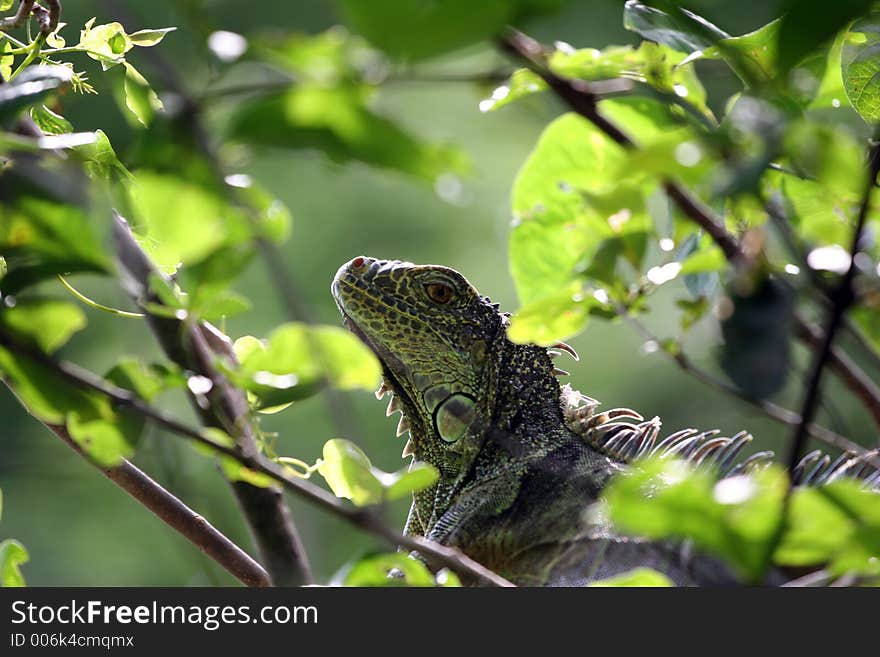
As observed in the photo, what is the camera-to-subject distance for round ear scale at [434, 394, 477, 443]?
6.47ft

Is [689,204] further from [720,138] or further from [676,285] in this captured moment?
[676,285]

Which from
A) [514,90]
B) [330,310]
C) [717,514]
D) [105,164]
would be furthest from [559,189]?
[330,310]

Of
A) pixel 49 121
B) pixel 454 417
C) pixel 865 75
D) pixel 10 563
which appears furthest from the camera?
pixel 454 417

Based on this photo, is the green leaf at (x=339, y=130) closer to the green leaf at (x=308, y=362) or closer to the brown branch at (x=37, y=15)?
the green leaf at (x=308, y=362)

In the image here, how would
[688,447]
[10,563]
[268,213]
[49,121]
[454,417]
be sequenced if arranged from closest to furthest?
[268,213], [10,563], [49,121], [688,447], [454,417]

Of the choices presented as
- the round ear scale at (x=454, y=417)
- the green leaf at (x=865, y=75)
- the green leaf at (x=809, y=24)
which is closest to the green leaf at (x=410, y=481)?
the green leaf at (x=809, y=24)

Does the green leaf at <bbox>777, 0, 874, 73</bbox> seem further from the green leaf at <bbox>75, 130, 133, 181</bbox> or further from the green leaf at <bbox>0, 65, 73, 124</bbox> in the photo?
the green leaf at <bbox>75, 130, 133, 181</bbox>

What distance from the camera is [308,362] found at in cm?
78

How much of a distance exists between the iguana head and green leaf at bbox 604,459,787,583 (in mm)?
1355

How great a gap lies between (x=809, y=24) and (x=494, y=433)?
1206 mm

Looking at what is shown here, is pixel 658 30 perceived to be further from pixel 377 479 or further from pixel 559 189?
pixel 377 479

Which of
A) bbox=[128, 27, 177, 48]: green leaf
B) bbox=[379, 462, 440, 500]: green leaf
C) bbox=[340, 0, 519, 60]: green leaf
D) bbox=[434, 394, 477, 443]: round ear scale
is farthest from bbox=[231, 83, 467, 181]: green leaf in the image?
bbox=[434, 394, 477, 443]: round ear scale

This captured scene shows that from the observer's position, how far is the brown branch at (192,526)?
1.42m
